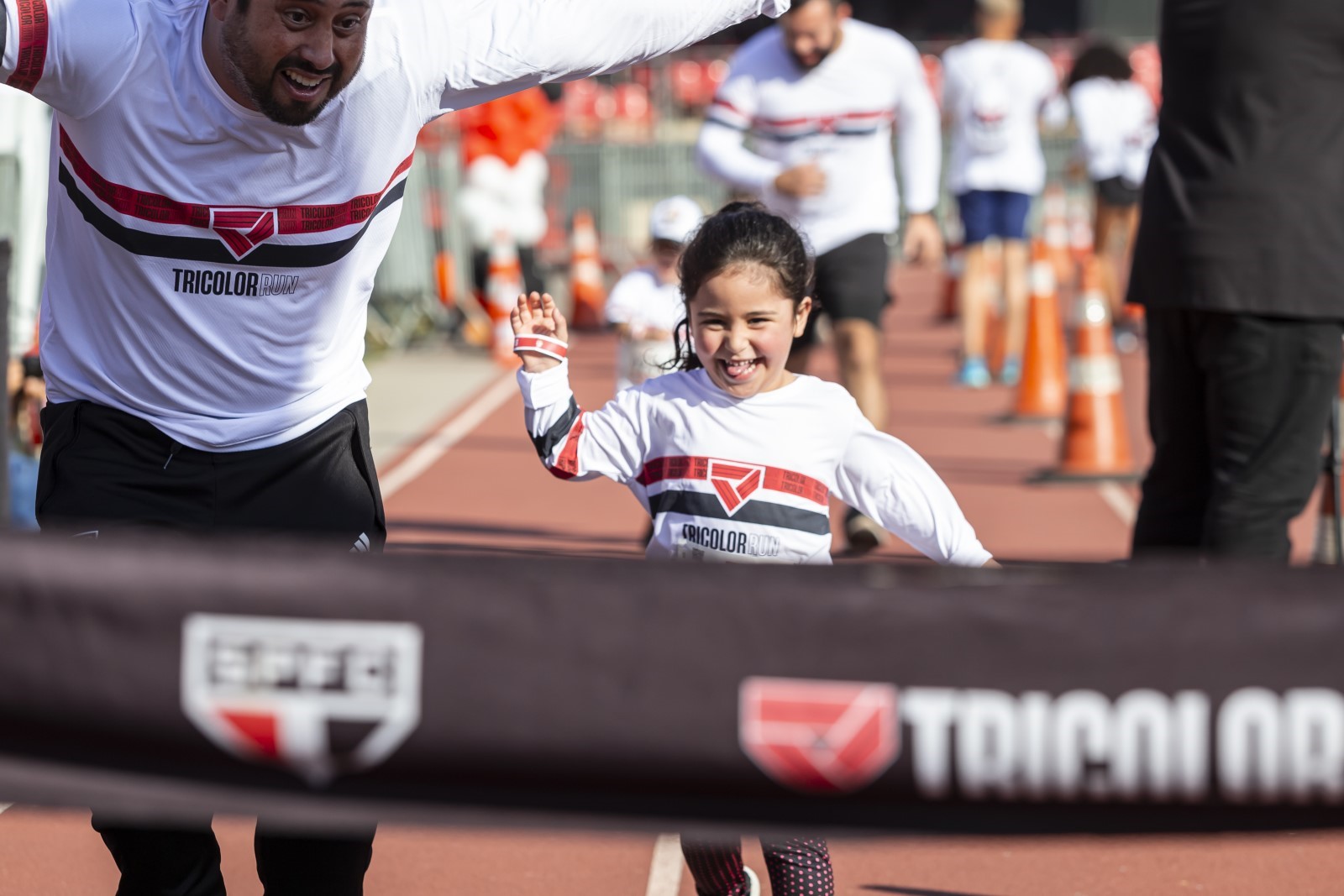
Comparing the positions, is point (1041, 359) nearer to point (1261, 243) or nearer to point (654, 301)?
point (654, 301)

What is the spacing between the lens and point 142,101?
3.14m

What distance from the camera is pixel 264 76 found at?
3053 millimetres

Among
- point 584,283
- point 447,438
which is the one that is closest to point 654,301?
point 447,438

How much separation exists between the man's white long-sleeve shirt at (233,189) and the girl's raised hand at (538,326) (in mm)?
289

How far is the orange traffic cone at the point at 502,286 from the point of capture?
15.5 metres

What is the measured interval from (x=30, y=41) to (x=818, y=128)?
5.15m

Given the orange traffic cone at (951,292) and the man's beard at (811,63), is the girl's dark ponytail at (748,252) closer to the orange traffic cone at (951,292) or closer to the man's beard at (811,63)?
the man's beard at (811,63)

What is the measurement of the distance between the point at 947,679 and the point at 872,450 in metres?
2.06

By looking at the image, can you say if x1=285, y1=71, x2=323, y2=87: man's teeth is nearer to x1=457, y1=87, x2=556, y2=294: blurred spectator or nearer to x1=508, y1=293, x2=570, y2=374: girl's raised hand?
x1=508, y1=293, x2=570, y2=374: girl's raised hand

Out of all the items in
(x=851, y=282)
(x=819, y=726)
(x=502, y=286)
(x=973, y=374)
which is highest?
(x=819, y=726)

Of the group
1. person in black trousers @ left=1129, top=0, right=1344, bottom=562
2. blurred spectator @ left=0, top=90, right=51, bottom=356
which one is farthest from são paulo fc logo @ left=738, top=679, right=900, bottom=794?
blurred spectator @ left=0, top=90, right=51, bottom=356

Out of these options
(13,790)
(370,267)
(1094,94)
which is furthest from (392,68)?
(1094,94)

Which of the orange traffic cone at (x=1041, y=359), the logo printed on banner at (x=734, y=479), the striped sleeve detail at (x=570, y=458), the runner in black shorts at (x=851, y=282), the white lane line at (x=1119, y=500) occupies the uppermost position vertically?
the striped sleeve detail at (x=570, y=458)

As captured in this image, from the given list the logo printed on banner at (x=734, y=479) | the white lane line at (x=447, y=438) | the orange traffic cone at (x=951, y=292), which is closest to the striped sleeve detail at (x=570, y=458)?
the logo printed on banner at (x=734, y=479)
